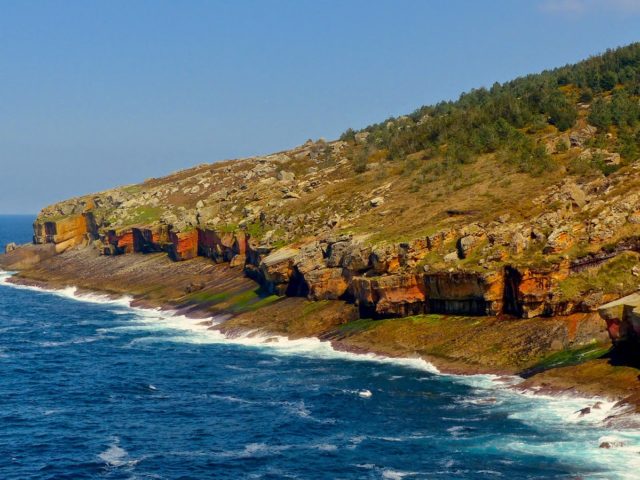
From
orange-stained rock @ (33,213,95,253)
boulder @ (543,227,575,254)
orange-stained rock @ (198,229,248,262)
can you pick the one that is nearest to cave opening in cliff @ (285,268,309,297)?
orange-stained rock @ (198,229,248,262)

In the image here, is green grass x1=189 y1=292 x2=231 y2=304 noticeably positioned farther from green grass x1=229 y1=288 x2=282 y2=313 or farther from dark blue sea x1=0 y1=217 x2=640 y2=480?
dark blue sea x1=0 y1=217 x2=640 y2=480

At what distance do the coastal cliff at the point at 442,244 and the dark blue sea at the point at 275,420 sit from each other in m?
7.00

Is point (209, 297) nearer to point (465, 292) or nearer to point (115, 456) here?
point (465, 292)

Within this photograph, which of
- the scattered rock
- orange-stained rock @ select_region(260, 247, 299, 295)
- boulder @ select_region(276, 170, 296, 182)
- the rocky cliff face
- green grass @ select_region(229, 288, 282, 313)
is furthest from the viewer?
boulder @ select_region(276, 170, 296, 182)

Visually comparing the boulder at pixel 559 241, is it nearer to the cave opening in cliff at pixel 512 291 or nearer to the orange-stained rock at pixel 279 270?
the cave opening in cliff at pixel 512 291

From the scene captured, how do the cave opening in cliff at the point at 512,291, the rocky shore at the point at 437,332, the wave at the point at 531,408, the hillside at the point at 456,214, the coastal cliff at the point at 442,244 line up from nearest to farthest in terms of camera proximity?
1. the wave at the point at 531,408
2. the rocky shore at the point at 437,332
3. the coastal cliff at the point at 442,244
4. the cave opening in cliff at the point at 512,291
5. the hillside at the point at 456,214

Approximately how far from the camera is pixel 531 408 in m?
62.4

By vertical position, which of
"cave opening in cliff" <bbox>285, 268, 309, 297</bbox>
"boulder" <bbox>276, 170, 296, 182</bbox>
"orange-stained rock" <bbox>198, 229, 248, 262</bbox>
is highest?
"boulder" <bbox>276, 170, 296, 182</bbox>

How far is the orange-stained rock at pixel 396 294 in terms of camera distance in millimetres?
88562

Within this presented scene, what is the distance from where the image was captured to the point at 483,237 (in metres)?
90.1

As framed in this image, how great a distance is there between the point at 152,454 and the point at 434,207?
6108cm

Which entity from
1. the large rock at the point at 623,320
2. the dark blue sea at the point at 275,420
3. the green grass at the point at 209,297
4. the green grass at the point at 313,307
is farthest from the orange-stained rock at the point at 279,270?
the large rock at the point at 623,320

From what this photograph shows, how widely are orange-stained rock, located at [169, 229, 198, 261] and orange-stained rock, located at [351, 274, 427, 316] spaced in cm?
6432

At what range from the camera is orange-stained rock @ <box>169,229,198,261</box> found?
14788cm
